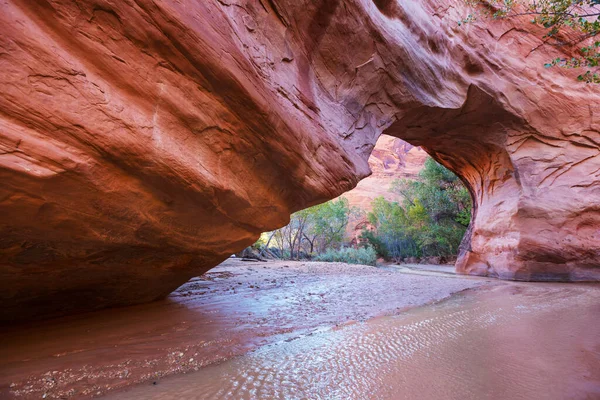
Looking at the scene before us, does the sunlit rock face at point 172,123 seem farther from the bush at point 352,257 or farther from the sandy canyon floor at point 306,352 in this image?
the bush at point 352,257

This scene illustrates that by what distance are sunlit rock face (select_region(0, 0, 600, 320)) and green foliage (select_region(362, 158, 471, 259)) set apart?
14.1m

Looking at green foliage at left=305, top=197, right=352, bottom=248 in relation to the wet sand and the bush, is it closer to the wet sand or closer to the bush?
the bush

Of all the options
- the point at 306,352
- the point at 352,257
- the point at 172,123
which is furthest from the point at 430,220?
the point at 172,123

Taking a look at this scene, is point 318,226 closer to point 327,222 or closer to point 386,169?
point 327,222

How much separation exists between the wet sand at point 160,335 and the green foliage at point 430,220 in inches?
614

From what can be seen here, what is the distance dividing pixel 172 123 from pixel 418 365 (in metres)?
3.03

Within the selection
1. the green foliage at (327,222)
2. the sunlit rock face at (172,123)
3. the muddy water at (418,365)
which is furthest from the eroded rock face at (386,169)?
the muddy water at (418,365)

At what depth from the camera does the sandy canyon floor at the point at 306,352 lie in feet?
6.38

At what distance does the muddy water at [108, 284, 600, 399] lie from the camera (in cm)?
190

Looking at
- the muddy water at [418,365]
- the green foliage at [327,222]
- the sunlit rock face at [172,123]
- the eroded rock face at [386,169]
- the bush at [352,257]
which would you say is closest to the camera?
the muddy water at [418,365]

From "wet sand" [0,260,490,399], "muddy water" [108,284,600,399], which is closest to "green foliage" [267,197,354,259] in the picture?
Answer: "wet sand" [0,260,490,399]

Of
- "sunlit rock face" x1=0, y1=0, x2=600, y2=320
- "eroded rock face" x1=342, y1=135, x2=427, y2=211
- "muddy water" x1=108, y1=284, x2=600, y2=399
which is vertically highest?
"eroded rock face" x1=342, y1=135, x2=427, y2=211

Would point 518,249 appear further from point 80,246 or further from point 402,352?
point 80,246

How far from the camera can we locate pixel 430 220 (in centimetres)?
2122
